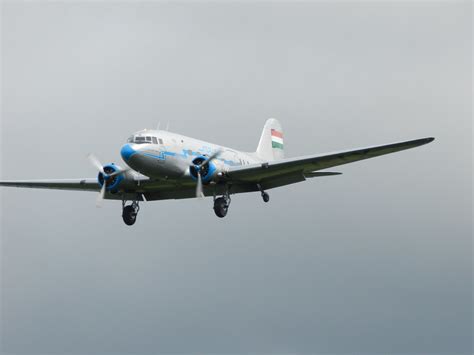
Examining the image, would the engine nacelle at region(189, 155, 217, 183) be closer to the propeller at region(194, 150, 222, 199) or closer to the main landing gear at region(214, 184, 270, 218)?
the propeller at region(194, 150, 222, 199)

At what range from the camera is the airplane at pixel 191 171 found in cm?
3472

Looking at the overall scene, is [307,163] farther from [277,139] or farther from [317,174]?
[277,139]

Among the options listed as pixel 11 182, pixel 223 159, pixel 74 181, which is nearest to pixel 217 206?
pixel 223 159

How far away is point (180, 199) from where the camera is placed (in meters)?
39.8

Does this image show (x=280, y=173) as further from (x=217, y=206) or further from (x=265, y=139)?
(x=265, y=139)

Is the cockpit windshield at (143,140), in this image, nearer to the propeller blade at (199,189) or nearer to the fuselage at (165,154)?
the fuselage at (165,154)

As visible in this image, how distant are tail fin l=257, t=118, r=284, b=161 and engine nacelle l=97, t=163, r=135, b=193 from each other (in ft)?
32.6

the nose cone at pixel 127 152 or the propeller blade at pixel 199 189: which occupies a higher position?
the nose cone at pixel 127 152

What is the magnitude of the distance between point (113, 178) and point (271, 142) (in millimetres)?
12392

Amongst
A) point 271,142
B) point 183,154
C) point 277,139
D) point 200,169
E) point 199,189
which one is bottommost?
point 199,189

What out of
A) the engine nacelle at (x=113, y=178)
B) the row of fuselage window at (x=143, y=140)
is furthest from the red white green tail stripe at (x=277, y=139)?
the row of fuselage window at (x=143, y=140)

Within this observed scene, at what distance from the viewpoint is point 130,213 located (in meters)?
39.1

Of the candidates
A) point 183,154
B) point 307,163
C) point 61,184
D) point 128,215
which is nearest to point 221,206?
point 183,154

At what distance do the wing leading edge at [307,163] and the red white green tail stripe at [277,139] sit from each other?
30.3ft
